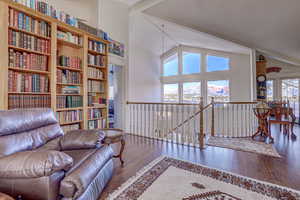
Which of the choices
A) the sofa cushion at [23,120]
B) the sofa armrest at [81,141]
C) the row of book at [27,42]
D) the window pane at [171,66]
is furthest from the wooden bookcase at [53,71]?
the window pane at [171,66]

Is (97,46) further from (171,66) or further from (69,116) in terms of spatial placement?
(171,66)

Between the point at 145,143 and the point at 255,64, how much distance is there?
170 inches

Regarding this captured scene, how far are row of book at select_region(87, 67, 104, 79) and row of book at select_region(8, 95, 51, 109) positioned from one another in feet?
2.92

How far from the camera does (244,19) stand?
318cm

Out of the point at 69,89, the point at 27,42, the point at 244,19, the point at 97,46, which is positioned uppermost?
the point at 244,19

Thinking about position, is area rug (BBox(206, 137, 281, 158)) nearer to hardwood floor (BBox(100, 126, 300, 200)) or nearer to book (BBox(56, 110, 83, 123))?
hardwood floor (BBox(100, 126, 300, 200))

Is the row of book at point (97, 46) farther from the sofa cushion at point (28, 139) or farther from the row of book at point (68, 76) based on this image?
the sofa cushion at point (28, 139)

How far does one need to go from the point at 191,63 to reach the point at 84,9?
456 cm

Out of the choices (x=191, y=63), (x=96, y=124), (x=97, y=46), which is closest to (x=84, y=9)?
(x=97, y=46)

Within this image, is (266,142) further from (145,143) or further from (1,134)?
(1,134)

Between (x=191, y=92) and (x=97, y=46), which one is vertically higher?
(x=97, y=46)

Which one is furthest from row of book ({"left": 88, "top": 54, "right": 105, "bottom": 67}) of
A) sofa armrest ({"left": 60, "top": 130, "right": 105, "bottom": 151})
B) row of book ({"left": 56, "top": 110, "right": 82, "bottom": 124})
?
sofa armrest ({"left": 60, "top": 130, "right": 105, "bottom": 151})

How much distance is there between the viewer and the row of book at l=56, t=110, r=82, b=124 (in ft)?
8.44

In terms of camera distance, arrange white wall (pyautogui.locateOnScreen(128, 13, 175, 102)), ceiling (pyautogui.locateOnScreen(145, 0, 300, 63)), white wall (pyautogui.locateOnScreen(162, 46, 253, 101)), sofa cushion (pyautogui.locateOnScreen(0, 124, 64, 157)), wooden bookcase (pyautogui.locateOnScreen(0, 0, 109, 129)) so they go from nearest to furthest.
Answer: sofa cushion (pyautogui.locateOnScreen(0, 124, 64, 157)) < wooden bookcase (pyautogui.locateOnScreen(0, 0, 109, 129)) < ceiling (pyautogui.locateOnScreen(145, 0, 300, 63)) < white wall (pyautogui.locateOnScreen(128, 13, 175, 102)) < white wall (pyautogui.locateOnScreen(162, 46, 253, 101))
